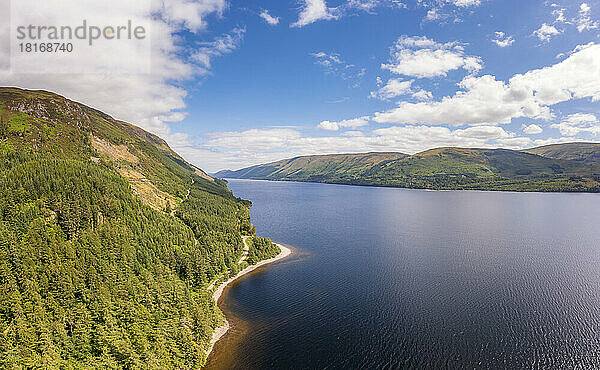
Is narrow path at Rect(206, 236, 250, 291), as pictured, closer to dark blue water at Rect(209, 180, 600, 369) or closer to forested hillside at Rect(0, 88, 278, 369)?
forested hillside at Rect(0, 88, 278, 369)

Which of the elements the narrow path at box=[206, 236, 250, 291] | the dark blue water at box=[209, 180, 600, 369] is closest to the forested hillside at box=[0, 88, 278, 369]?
the narrow path at box=[206, 236, 250, 291]

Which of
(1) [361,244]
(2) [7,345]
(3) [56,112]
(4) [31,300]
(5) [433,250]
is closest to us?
(2) [7,345]

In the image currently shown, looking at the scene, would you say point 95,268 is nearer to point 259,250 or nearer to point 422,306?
point 259,250

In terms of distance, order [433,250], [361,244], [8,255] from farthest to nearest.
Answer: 1. [361,244]
2. [433,250]
3. [8,255]

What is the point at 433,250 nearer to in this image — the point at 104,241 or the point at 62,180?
the point at 104,241

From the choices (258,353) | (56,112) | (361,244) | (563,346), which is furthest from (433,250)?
(56,112)

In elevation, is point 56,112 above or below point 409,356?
above

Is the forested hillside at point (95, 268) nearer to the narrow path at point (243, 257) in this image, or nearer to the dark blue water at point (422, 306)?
the narrow path at point (243, 257)
